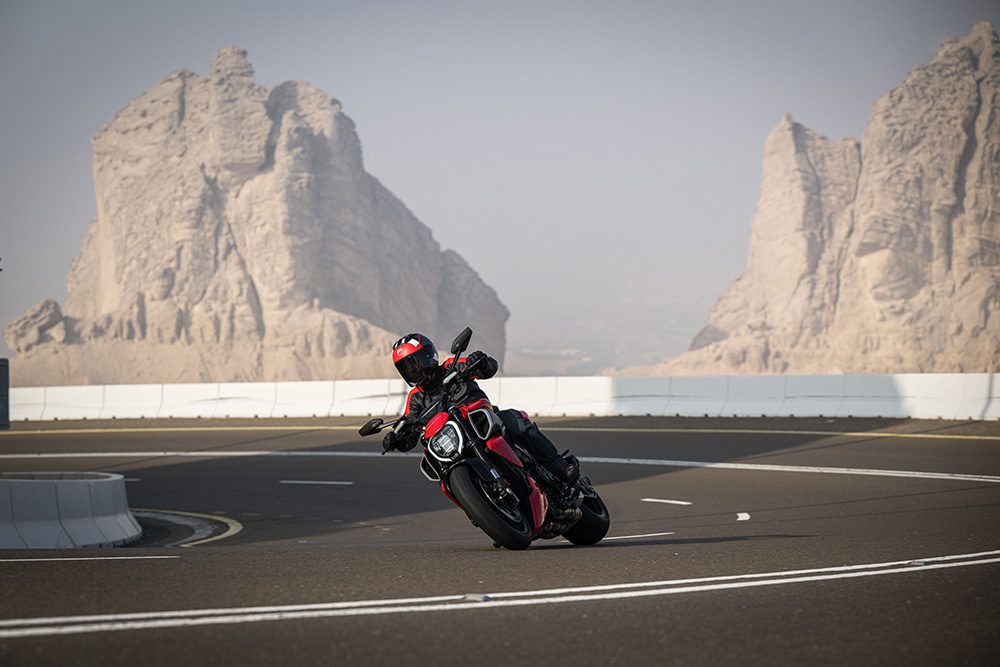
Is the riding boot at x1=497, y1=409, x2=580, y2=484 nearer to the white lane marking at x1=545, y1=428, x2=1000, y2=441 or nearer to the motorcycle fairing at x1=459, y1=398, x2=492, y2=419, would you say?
the motorcycle fairing at x1=459, y1=398, x2=492, y2=419

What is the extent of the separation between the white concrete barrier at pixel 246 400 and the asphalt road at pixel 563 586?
73.2 feet

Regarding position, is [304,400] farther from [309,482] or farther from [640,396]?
[309,482]

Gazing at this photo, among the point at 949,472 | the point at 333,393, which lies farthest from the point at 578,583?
the point at 333,393

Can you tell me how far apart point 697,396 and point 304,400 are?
12604mm

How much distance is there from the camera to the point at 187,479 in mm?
21141

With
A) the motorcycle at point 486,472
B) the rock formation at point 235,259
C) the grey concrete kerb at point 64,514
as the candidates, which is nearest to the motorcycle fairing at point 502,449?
the motorcycle at point 486,472

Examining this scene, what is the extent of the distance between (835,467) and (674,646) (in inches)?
563

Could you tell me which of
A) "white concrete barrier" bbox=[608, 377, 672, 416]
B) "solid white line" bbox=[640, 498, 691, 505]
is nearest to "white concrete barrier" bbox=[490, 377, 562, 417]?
"white concrete barrier" bbox=[608, 377, 672, 416]

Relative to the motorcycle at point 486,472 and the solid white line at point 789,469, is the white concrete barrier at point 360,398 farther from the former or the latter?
the motorcycle at point 486,472

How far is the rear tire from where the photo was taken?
9.66 meters

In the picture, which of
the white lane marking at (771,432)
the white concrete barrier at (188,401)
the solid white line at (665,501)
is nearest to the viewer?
the solid white line at (665,501)

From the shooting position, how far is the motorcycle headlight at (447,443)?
8.74 metres

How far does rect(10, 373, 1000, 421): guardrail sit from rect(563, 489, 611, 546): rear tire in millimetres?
20360

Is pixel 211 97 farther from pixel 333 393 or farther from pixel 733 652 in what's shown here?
pixel 733 652
